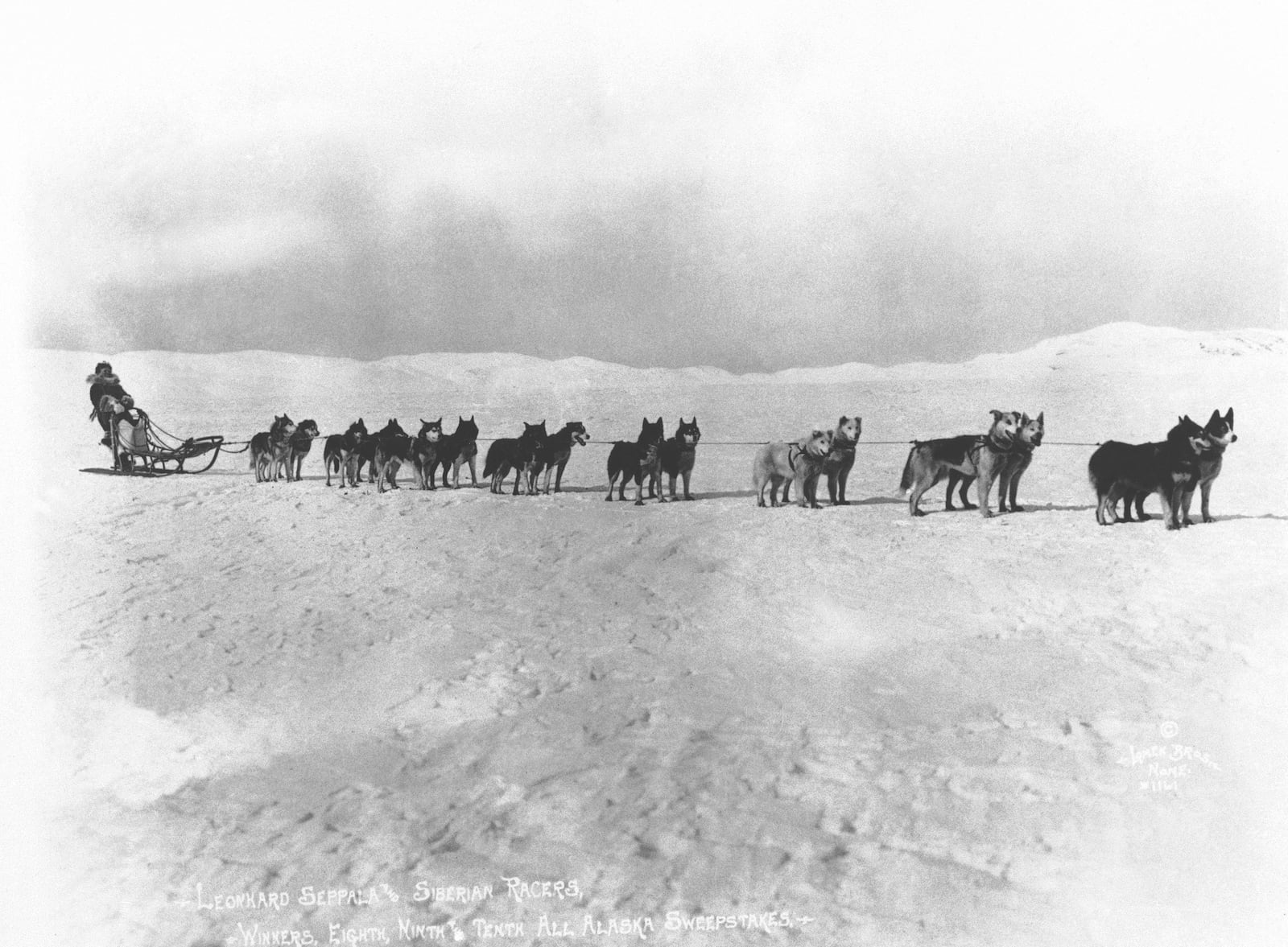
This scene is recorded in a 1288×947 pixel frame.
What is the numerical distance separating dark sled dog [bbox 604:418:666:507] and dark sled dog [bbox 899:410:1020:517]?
2815mm

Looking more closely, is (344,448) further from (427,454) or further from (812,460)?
(812,460)

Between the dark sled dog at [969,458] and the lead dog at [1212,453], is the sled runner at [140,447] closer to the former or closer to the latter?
the dark sled dog at [969,458]

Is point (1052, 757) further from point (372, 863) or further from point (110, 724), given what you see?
point (110, 724)

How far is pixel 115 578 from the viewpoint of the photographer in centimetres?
839

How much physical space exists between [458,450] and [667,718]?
6.63m

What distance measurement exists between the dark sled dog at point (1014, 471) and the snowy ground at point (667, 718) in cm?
35

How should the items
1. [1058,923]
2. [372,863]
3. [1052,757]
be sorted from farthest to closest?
[1052,757]
[372,863]
[1058,923]

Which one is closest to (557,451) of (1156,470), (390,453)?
(390,453)

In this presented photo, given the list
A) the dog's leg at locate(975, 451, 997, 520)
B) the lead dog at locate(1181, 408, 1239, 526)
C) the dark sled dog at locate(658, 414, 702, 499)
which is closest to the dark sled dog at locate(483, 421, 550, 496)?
the dark sled dog at locate(658, 414, 702, 499)

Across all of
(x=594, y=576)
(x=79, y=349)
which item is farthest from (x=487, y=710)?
(x=79, y=349)

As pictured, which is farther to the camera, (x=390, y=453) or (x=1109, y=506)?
(x=390, y=453)

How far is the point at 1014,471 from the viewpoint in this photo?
9.68 m

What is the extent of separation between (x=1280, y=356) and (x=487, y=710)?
30.6 ft

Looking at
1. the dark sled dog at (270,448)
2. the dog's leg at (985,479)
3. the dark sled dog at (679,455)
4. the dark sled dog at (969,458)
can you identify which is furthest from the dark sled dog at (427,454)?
the dog's leg at (985,479)
